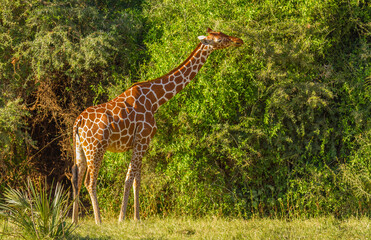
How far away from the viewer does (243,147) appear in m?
7.72

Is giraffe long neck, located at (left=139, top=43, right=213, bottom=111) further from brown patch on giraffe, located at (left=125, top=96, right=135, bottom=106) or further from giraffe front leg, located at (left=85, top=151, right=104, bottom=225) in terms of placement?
giraffe front leg, located at (left=85, top=151, right=104, bottom=225)

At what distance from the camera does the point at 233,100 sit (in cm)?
784

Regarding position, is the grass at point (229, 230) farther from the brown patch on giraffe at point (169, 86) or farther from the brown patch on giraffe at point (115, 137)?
the brown patch on giraffe at point (169, 86)

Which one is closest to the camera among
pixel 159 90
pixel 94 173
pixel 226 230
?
pixel 226 230

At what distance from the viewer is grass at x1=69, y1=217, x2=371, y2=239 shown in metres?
5.64

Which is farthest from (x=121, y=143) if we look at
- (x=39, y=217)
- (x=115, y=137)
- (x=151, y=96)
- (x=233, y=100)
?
(x=233, y=100)

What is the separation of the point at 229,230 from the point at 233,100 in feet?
8.83

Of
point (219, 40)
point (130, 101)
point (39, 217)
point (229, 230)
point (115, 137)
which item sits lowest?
point (229, 230)

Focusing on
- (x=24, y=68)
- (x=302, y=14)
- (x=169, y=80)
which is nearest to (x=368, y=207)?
(x=302, y=14)

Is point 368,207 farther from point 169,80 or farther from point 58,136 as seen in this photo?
point 58,136

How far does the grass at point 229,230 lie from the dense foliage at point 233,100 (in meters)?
1.15

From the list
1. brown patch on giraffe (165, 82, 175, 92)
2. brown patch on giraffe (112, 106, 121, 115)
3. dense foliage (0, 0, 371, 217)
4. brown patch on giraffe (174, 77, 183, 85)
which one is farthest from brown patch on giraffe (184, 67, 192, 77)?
brown patch on giraffe (112, 106, 121, 115)

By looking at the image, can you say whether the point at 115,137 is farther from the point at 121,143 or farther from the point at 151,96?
the point at 151,96

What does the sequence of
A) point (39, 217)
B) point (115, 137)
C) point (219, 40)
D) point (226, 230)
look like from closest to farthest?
→ point (39, 217)
point (226, 230)
point (115, 137)
point (219, 40)
